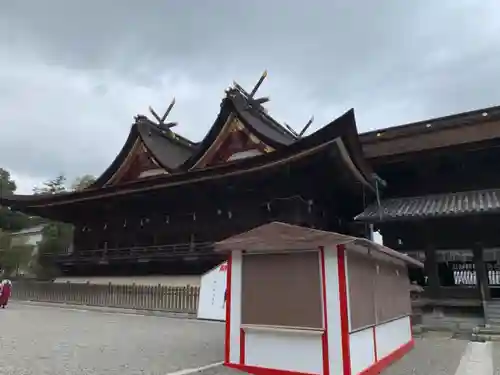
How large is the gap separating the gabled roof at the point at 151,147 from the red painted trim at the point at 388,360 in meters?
12.9

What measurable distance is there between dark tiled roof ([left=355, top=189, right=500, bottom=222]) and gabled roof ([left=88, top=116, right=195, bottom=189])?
9.85 meters

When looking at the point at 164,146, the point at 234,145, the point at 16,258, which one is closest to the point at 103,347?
the point at 234,145

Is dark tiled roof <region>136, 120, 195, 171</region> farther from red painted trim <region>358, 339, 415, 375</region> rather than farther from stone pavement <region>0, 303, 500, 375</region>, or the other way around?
red painted trim <region>358, 339, 415, 375</region>

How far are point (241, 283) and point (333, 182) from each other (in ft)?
25.4

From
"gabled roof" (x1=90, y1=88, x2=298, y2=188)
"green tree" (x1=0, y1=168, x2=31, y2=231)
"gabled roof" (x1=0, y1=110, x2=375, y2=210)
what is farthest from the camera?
"green tree" (x1=0, y1=168, x2=31, y2=231)

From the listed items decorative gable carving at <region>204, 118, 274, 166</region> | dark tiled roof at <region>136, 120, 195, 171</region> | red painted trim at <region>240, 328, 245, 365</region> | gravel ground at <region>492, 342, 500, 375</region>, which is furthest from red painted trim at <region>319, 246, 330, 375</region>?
dark tiled roof at <region>136, 120, 195, 171</region>

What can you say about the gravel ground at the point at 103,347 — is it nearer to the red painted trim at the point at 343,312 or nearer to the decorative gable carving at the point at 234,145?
the red painted trim at the point at 343,312

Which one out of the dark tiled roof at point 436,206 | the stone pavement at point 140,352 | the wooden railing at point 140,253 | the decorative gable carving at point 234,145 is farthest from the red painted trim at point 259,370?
the decorative gable carving at point 234,145

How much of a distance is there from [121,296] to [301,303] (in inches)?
425

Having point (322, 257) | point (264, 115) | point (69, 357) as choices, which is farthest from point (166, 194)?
point (322, 257)

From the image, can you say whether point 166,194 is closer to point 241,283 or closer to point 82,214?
point 82,214

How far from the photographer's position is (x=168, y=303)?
1288 centimetres

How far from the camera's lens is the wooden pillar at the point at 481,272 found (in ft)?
33.5

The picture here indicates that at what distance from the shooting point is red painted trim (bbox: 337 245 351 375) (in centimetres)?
450
